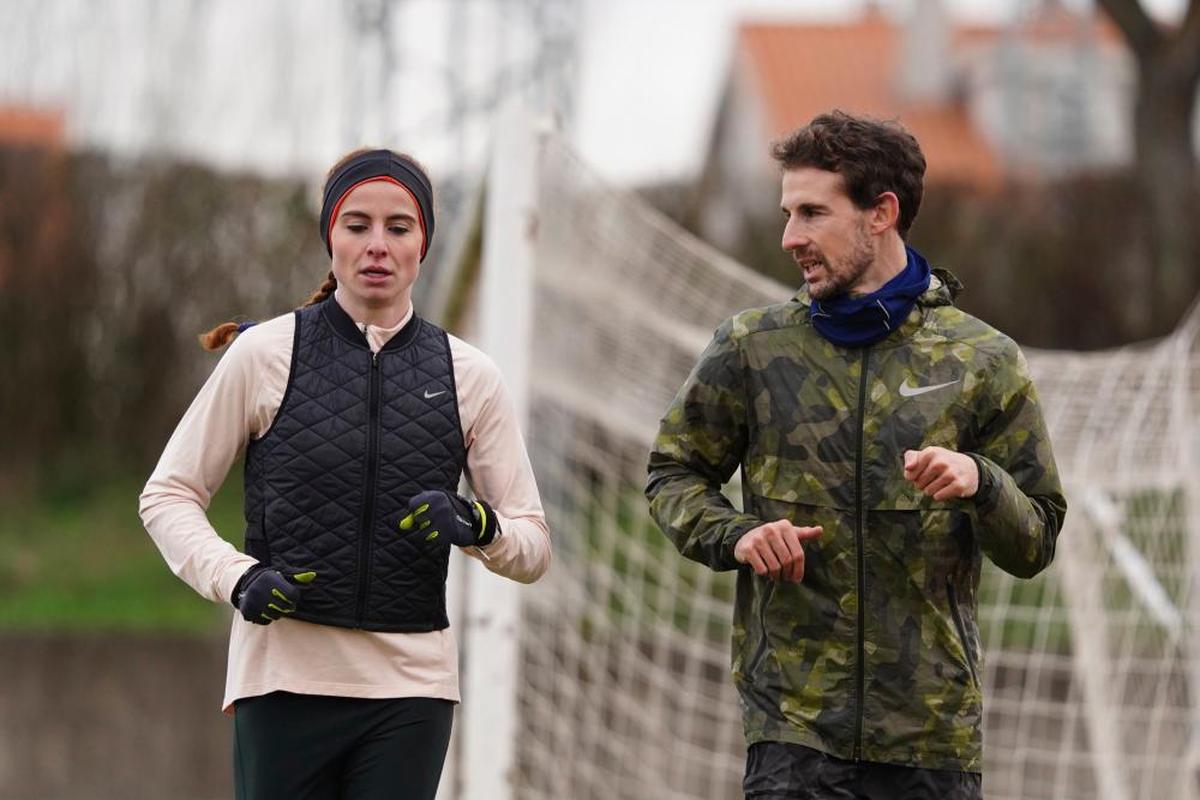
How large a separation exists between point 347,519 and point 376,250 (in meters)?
0.41

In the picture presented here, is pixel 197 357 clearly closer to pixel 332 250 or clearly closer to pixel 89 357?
pixel 89 357

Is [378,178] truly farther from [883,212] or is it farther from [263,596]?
[883,212]

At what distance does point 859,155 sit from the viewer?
2.96 metres

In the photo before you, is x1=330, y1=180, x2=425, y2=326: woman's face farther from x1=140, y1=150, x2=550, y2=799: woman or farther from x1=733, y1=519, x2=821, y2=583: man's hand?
x1=733, y1=519, x2=821, y2=583: man's hand

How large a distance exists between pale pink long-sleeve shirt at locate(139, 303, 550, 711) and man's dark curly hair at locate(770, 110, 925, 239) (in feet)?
1.98

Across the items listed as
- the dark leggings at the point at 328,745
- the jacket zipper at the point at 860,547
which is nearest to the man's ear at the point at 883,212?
the jacket zipper at the point at 860,547

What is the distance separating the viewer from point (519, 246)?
4812mm

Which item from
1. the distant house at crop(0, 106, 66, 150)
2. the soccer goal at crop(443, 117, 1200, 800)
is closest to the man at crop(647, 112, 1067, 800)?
the soccer goal at crop(443, 117, 1200, 800)

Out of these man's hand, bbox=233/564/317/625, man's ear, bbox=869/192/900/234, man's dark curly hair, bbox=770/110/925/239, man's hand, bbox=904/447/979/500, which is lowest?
man's hand, bbox=233/564/317/625

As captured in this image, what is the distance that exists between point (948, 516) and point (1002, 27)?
22.1m

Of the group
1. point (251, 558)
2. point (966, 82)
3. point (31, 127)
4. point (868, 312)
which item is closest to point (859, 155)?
point (868, 312)

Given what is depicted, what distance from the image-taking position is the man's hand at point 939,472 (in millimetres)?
2643

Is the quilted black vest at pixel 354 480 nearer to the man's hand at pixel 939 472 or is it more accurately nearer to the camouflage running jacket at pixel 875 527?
the camouflage running jacket at pixel 875 527

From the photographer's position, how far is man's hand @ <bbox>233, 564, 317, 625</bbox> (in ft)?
8.75
